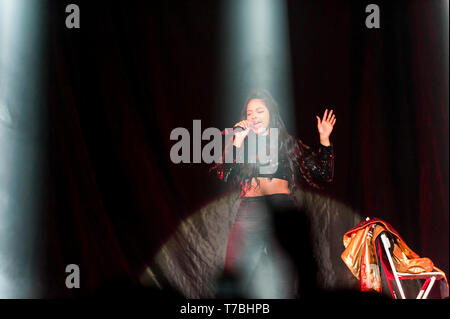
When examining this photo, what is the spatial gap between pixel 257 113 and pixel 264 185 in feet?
1.53

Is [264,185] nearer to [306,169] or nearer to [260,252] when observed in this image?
[306,169]

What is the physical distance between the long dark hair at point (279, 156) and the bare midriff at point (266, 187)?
0.03 m

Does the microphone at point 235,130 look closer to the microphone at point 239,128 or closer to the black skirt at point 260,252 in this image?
the microphone at point 239,128

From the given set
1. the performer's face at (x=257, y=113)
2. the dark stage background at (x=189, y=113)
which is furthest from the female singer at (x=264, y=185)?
the dark stage background at (x=189, y=113)

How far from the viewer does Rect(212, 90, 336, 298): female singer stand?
2.96 m

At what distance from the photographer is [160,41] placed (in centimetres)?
309

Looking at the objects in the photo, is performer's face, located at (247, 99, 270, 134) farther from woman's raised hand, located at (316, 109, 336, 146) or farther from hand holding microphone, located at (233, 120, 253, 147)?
woman's raised hand, located at (316, 109, 336, 146)

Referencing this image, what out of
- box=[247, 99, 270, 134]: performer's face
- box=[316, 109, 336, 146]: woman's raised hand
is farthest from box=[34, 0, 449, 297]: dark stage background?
box=[247, 99, 270, 134]: performer's face

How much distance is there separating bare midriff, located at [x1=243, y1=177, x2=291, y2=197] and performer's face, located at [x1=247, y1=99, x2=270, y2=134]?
37 centimetres

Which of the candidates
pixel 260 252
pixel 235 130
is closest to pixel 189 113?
pixel 235 130

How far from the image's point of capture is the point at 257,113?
305 cm

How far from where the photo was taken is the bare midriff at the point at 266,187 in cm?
301
